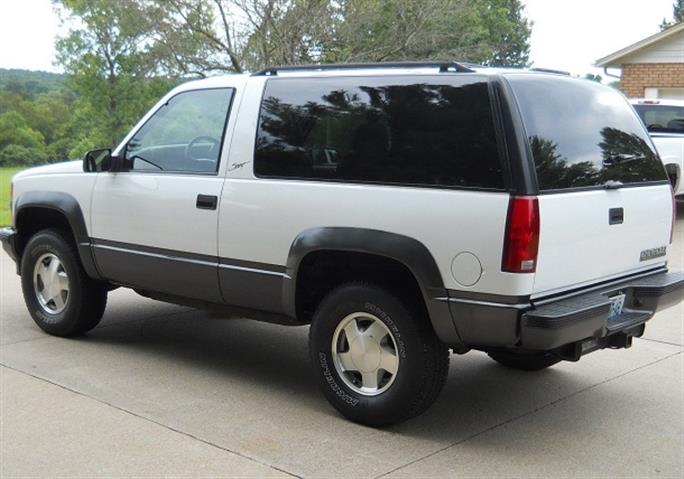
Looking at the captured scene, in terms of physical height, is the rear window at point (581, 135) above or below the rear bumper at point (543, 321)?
above

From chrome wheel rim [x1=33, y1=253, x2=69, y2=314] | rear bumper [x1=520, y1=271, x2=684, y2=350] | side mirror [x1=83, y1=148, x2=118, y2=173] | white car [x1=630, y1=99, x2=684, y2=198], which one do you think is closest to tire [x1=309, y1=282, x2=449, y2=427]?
rear bumper [x1=520, y1=271, x2=684, y2=350]

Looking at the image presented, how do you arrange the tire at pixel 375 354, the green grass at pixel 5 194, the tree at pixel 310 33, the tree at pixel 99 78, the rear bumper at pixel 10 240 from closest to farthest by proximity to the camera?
the tire at pixel 375 354 → the rear bumper at pixel 10 240 → the green grass at pixel 5 194 → the tree at pixel 310 33 → the tree at pixel 99 78

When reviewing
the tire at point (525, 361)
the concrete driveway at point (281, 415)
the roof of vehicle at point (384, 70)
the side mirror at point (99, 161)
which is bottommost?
the concrete driveway at point (281, 415)

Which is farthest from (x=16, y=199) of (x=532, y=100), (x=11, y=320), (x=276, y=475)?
(x=532, y=100)

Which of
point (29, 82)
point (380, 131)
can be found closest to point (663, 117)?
point (380, 131)

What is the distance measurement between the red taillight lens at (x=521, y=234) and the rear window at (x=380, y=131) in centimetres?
17

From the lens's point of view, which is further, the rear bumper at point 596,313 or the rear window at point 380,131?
the rear window at point 380,131

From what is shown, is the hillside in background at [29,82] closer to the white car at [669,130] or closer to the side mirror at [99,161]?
the white car at [669,130]

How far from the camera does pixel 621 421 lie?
481cm

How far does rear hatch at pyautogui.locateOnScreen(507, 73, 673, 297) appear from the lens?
4164 mm

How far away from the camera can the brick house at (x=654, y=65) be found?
20.1 m

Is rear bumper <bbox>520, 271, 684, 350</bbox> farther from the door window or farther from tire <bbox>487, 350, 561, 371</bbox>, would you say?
the door window

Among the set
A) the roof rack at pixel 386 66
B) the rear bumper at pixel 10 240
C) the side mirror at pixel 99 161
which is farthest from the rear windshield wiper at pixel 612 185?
the rear bumper at pixel 10 240

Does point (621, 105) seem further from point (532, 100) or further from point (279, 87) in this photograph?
point (279, 87)
